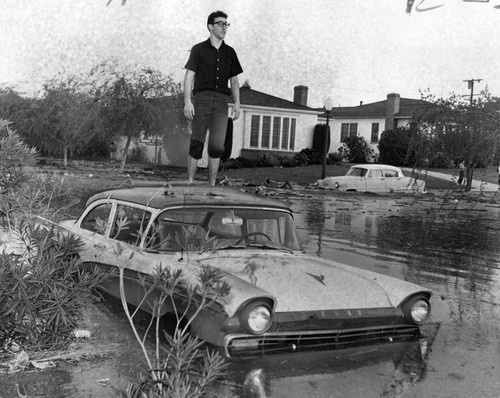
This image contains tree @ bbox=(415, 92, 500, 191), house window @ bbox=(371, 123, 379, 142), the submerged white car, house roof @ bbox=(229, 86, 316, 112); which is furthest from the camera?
house window @ bbox=(371, 123, 379, 142)

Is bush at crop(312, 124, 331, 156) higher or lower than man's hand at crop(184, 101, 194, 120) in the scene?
higher

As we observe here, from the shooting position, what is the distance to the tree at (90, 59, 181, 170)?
33.0m

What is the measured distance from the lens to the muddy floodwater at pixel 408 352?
11.3 feet

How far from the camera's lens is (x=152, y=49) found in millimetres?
10578

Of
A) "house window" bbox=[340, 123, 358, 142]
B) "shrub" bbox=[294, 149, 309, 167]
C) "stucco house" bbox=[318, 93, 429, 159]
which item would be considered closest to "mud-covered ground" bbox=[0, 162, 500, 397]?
"shrub" bbox=[294, 149, 309, 167]

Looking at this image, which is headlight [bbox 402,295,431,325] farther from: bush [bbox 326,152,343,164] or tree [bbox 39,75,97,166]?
bush [bbox 326,152,343,164]

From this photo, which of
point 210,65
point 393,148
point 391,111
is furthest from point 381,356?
point 391,111

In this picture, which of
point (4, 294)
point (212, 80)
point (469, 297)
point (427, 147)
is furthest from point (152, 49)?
point (4, 294)

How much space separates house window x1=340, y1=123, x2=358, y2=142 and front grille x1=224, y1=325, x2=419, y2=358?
46941 mm

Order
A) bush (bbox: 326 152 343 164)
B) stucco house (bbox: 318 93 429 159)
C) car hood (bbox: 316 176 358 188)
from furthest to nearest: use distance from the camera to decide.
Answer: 1. stucco house (bbox: 318 93 429 159)
2. bush (bbox: 326 152 343 164)
3. car hood (bbox: 316 176 358 188)

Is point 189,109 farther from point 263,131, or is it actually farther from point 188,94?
point 263,131

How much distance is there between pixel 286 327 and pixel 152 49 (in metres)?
7.69

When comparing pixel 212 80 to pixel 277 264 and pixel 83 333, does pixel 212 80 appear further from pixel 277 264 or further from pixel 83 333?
pixel 83 333

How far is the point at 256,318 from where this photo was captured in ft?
12.3
